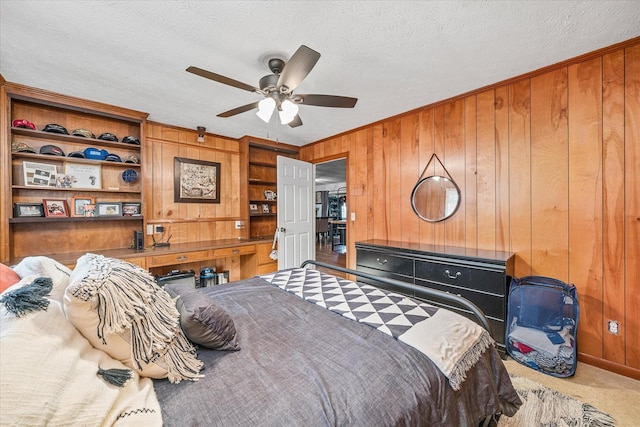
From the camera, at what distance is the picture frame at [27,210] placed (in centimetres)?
257

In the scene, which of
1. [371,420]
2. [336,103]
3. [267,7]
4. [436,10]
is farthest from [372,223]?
[371,420]

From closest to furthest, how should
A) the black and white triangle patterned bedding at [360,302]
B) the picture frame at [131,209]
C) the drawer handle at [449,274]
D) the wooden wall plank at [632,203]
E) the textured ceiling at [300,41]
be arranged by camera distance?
the black and white triangle patterned bedding at [360,302] → the textured ceiling at [300,41] → the wooden wall plank at [632,203] → the drawer handle at [449,274] → the picture frame at [131,209]

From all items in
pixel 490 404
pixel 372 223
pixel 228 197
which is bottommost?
pixel 490 404

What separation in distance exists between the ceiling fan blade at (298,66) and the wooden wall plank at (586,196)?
226cm

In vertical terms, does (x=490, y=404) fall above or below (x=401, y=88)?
below

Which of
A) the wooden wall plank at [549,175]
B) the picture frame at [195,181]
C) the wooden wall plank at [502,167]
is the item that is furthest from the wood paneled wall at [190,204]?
the wooden wall plank at [549,175]

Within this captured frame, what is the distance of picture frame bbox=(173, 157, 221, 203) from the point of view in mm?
3705

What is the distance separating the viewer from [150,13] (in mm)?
1615

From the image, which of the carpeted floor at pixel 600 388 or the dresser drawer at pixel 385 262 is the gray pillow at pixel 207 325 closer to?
the carpeted floor at pixel 600 388

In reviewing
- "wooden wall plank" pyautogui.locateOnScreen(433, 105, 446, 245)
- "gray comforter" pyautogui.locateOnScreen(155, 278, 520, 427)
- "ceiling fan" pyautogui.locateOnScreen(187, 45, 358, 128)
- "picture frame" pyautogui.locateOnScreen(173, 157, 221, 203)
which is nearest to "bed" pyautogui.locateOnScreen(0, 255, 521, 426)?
"gray comforter" pyautogui.locateOnScreen(155, 278, 520, 427)

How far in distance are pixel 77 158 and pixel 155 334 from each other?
9.54 ft

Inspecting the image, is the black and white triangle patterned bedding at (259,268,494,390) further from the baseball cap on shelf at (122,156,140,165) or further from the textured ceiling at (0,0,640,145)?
the baseball cap on shelf at (122,156,140,165)

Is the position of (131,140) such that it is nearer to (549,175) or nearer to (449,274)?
(449,274)

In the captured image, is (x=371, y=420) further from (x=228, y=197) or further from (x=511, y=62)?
(x=228, y=197)
